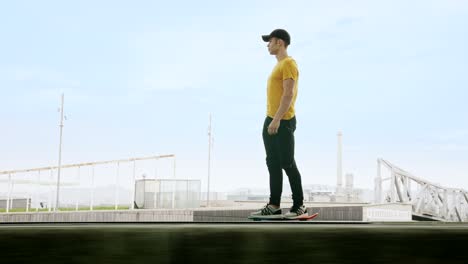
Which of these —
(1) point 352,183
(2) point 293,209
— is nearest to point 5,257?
(2) point 293,209

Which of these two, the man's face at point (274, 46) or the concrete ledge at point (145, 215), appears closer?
the man's face at point (274, 46)

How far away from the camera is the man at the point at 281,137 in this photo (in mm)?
5016

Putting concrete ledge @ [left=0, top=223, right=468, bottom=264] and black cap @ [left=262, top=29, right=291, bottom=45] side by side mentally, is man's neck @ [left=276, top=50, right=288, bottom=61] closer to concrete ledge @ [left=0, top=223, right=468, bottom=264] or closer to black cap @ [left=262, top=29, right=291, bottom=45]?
black cap @ [left=262, top=29, right=291, bottom=45]

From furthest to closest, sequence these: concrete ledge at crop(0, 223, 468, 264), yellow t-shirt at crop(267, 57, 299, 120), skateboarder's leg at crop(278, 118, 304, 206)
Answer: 1. yellow t-shirt at crop(267, 57, 299, 120)
2. skateboarder's leg at crop(278, 118, 304, 206)
3. concrete ledge at crop(0, 223, 468, 264)

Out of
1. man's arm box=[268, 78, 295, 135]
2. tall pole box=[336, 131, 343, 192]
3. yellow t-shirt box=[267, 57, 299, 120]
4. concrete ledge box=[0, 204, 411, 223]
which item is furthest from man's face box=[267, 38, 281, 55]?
tall pole box=[336, 131, 343, 192]

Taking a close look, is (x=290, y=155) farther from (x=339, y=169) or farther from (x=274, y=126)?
(x=339, y=169)

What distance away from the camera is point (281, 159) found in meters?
4.99

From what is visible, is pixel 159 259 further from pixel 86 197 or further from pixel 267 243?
pixel 86 197

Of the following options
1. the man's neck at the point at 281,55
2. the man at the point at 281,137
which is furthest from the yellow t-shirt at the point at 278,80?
the man's neck at the point at 281,55

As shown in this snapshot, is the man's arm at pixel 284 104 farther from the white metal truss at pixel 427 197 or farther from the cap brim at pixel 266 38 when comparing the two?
the white metal truss at pixel 427 197

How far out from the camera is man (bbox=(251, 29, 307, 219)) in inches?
197

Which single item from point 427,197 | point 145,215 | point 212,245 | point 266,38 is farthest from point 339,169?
point 212,245

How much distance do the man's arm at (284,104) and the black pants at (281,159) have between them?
0.05 meters

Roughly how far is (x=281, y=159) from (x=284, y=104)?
1.74ft
